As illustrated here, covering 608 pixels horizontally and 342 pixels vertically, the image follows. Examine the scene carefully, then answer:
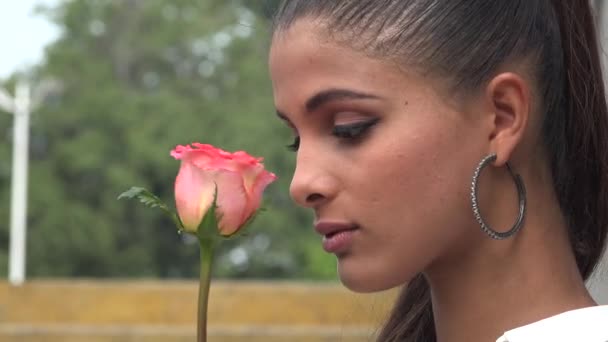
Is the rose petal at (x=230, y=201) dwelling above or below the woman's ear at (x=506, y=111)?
below

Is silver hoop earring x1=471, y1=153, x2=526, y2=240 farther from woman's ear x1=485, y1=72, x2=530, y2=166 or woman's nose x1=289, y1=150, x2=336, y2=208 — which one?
woman's nose x1=289, y1=150, x2=336, y2=208

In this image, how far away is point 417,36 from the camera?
1396 millimetres

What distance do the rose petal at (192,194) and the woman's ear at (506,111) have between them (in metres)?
0.28

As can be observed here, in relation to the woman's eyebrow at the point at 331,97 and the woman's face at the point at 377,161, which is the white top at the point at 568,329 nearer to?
the woman's face at the point at 377,161

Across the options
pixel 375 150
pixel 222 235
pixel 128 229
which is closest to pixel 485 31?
pixel 375 150

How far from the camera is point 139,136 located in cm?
3206

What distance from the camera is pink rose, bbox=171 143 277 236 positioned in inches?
52.4

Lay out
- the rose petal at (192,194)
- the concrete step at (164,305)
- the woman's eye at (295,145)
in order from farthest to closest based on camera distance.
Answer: the concrete step at (164,305)
the woman's eye at (295,145)
the rose petal at (192,194)

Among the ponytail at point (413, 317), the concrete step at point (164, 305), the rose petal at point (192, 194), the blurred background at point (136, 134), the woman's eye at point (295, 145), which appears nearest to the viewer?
the rose petal at point (192, 194)

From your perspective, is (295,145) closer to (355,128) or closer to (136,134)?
(355,128)

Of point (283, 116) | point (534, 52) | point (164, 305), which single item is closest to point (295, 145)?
point (283, 116)

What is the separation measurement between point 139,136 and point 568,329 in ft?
101

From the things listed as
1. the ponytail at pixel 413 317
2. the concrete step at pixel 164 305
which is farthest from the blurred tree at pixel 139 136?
the ponytail at pixel 413 317

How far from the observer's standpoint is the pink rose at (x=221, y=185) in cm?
133
